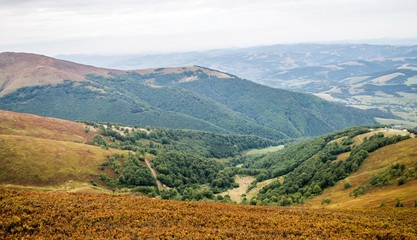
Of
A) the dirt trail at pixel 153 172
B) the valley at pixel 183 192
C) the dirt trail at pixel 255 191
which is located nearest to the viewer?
the valley at pixel 183 192

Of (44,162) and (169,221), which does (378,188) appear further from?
(44,162)

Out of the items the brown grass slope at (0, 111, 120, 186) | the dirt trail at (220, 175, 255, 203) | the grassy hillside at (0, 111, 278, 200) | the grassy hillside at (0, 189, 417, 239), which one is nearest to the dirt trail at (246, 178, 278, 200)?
the dirt trail at (220, 175, 255, 203)

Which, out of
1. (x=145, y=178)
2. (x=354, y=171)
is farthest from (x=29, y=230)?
(x=354, y=171)

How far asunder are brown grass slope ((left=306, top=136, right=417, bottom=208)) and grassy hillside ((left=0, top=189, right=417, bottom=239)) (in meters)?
11.5

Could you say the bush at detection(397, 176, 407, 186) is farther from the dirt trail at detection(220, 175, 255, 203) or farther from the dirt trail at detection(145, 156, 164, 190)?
the dirt trail at detection(145, 156, 164, 190)

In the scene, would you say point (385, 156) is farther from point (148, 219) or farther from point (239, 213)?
point (148, 219)

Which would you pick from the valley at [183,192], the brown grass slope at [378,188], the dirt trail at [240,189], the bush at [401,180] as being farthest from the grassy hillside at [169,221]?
the dirt trail at [240,189]

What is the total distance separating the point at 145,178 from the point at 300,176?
69408 millimetres

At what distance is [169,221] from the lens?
1469 inches

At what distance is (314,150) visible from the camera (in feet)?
484

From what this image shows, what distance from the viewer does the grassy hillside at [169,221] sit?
31844 millimetres

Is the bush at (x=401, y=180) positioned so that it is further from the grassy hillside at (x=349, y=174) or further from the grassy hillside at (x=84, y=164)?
the grassy hillside at (x=84, y=164)

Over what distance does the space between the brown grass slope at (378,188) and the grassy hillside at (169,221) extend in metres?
11.5

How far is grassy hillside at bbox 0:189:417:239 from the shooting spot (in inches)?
1254
